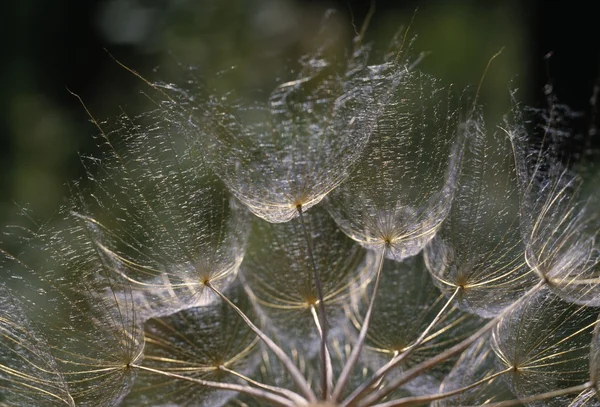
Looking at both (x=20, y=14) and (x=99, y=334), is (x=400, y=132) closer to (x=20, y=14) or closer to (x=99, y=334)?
(x=99, y=334)

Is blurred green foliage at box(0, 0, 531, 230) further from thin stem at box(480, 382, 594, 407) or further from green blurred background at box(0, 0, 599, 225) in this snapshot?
thin stem at box(480, 382, 594, 407)

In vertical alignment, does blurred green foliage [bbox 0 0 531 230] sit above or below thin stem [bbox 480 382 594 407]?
below

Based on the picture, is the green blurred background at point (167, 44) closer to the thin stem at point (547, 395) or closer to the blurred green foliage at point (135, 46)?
the blurred green foliage at point (135, 46)

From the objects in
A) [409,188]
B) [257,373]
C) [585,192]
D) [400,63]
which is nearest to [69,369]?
[257,373]

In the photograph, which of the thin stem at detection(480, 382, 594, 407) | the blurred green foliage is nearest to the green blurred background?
the blurred green foliage

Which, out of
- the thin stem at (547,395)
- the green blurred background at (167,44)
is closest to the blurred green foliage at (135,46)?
the green blurred background at (167,44)

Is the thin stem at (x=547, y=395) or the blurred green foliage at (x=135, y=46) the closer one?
the thin stem at (x=547, y=395)

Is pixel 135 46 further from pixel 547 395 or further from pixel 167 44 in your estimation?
pixel 547 395

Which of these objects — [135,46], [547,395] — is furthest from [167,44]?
[547,395]
